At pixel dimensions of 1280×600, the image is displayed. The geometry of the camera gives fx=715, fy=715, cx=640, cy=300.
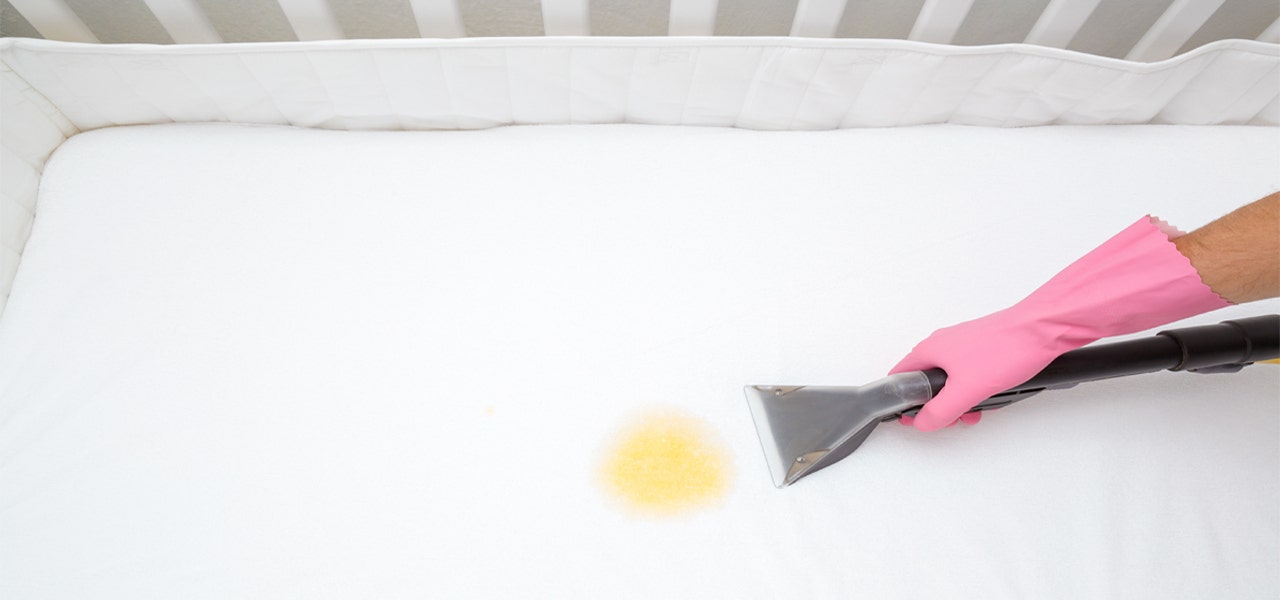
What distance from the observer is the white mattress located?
0.81m

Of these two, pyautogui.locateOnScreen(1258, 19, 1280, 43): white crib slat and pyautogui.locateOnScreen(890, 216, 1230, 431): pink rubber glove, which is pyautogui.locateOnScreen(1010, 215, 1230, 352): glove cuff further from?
pyautogui.locateOnScreen(1258, 19, 1280, 43): white crib slat

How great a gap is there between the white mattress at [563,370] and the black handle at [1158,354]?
104mm

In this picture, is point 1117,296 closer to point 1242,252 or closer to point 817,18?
point 1242,252

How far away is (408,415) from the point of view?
896 millimetres

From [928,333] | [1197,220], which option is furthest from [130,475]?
[1197,220]

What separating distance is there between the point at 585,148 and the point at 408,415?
0.49 meters

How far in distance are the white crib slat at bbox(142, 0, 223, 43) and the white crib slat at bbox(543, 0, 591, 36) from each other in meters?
0.47

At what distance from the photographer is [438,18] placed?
102cm

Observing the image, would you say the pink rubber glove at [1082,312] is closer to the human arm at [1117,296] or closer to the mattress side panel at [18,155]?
the human arm at [1117,296]

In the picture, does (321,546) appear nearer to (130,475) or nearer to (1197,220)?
(130,475)

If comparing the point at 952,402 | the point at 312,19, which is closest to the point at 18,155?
the point at 312,19

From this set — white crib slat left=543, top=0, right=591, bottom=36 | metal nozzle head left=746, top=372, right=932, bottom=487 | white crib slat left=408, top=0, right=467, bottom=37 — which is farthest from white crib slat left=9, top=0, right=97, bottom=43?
metal nozzle head left=746, top=372, right=932, bottom=487

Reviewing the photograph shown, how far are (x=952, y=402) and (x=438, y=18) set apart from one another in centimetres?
85

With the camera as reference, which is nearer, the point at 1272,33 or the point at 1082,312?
the point at 1082,312
